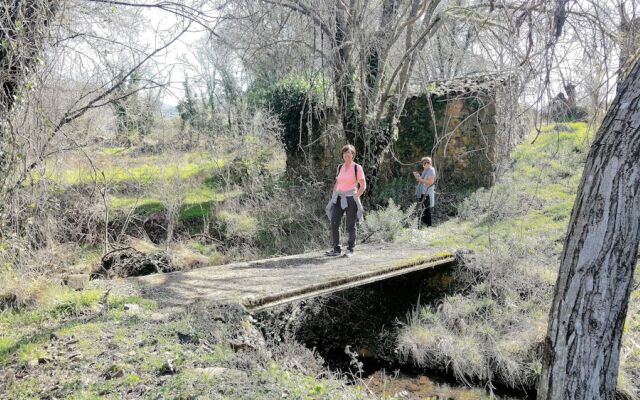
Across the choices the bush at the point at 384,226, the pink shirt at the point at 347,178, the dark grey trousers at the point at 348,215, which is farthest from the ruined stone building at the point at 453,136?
the pink shirt at the point at 347,178

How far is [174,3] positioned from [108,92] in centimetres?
160

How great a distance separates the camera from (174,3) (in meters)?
6.74

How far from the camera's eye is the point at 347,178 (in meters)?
8.01

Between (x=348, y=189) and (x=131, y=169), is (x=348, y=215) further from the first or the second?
(x=131, y=169)

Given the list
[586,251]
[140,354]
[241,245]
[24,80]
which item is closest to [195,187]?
[241,245]

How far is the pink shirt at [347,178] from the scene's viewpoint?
7984 millimetres

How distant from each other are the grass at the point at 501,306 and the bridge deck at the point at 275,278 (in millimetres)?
840

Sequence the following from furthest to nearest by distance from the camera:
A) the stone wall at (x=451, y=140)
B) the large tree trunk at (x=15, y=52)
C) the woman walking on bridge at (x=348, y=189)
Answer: the stone wall at (x=451, y=140) → the woman walking on bridge at (x=348, y=189) → the large tree trunk at (x=15, y=52)

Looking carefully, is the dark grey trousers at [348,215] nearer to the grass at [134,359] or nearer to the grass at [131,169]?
the grass at [134,359]

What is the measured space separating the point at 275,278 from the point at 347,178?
200 centimetres

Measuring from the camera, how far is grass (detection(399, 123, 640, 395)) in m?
6.76

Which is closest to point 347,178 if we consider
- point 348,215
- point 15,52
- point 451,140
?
point 348,215

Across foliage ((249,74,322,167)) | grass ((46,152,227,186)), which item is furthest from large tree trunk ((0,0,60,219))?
foliage ((249,74,322,167))

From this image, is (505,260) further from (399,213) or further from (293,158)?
(293,158)
